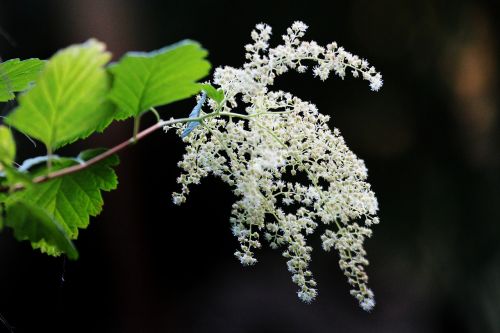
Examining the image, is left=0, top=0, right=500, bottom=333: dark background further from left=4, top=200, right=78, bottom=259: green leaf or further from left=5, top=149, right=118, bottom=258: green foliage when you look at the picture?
left=4, top=200, right=78, bottom=259: green leaf

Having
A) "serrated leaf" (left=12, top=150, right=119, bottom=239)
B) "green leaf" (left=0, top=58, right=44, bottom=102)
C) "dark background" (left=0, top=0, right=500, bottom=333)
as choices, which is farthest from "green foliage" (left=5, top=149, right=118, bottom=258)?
"dark background" (left=0, top=0, right=500, bottom=333)

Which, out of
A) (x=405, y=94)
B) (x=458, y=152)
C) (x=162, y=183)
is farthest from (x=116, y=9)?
(x=458, y=152)

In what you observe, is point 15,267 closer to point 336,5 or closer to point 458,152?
point 336,5

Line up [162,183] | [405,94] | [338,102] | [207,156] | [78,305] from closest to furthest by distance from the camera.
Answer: [207,156], [78,305], [162,183], [338,102], [405,94]

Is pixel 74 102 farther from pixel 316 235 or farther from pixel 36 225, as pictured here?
pixel 316 235

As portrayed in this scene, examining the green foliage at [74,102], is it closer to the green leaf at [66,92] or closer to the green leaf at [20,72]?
the green leaf at [66,92]

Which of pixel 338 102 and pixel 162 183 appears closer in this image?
pixel 162 183
